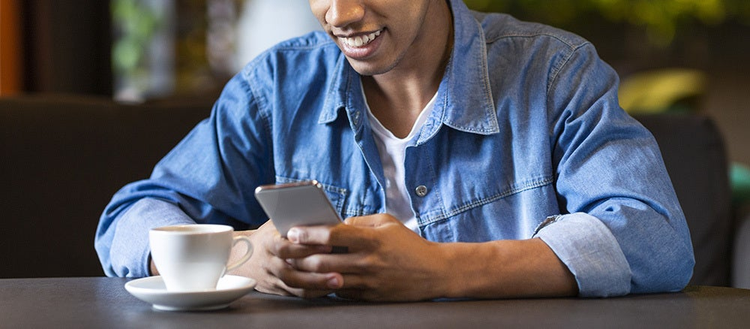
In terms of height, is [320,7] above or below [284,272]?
above

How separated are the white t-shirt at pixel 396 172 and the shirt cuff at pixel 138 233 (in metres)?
0.29

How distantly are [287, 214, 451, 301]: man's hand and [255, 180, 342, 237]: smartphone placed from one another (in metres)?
0.01

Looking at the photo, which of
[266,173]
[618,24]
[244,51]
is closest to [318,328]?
[266,173]

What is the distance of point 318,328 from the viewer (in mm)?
790

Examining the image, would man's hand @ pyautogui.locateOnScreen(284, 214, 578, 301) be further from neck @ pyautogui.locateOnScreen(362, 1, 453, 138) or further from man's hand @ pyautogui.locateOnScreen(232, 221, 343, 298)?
neck @ pyautogui.locateOnScreen(362, 1, 453, 138)

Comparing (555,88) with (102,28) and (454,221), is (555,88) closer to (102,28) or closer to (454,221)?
(454,221)

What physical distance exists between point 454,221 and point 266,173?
13.0 inches

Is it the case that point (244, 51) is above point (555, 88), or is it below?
below

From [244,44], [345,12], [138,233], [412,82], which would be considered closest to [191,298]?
[138,233]

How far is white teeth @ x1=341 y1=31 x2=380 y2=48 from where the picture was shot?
4.04 feet

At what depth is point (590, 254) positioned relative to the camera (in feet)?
3.35

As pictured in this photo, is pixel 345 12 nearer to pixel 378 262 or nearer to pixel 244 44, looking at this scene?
pixel 378 262

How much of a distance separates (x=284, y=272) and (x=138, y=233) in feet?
1.08

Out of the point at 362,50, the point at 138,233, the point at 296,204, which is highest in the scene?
the point at 362,50
